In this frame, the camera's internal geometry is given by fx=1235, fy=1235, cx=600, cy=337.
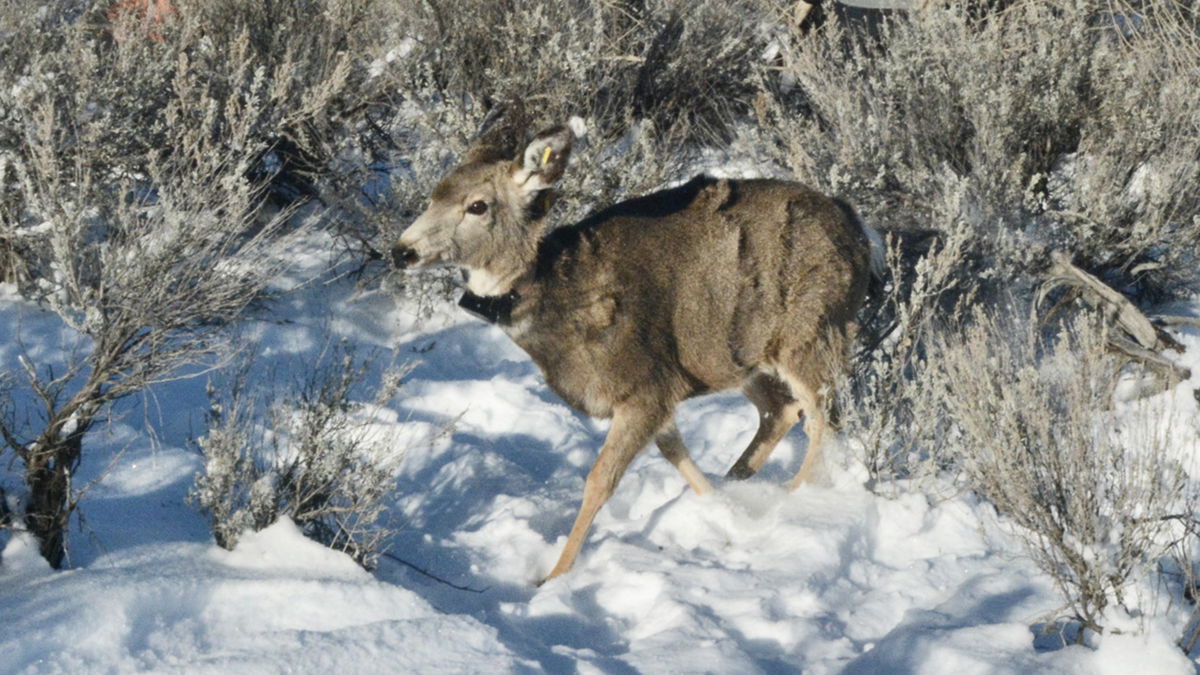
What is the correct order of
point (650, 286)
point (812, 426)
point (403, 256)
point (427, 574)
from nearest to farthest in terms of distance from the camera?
1. point (427, 574)
2. point (403, 256)
3. point (650, 286)
4. point (812, 426)

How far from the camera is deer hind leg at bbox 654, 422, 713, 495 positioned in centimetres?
615

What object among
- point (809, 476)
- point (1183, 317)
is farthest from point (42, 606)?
point (1183, 317)

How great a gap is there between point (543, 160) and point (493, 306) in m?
0.69

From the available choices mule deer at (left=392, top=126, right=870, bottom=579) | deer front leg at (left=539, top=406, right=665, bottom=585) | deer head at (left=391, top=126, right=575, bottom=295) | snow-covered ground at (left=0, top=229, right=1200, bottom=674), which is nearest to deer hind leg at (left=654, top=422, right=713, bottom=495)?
mule deer at (left=392, top=126, right=870, bottom=579)

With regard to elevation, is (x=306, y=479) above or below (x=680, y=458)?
above

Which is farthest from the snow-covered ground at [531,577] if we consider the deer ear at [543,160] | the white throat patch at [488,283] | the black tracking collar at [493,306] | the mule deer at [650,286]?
the deer ear at [543,160]

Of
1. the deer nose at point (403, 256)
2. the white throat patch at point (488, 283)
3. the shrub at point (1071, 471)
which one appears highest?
the deer nose at point (403, 256)

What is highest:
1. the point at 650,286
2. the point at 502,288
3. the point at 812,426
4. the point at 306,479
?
the point at 502,288

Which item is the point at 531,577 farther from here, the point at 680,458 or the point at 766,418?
the point at 766,418

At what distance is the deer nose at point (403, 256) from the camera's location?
17.0 ft

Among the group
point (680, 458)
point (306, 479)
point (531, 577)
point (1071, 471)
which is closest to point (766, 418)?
point (680, 458)

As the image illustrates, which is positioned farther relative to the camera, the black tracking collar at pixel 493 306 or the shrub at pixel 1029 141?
the shrub at pixel 1029 141

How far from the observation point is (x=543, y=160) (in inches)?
213

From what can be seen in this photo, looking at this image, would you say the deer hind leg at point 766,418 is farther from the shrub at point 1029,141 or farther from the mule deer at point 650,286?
the shrub at point 1029,141
